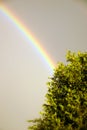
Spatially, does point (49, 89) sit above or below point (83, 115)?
above

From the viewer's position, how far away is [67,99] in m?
14.1

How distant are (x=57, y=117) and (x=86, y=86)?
183 cm

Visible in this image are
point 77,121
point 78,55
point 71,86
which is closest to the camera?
point 77,121

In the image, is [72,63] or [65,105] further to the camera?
[72,63]

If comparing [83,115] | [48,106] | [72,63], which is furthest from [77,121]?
[72,63]

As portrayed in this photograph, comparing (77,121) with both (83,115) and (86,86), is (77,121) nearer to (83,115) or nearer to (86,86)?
(83,115)

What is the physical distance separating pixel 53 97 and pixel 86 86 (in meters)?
1.53

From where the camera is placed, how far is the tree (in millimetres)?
13906

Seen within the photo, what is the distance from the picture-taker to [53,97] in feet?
48.9

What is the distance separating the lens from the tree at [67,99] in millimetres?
13906

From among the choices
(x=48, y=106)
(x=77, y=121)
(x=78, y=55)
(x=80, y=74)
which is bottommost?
(x=77, y=121)

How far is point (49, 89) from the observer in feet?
50.1

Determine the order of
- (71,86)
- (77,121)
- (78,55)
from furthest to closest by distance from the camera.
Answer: (78,55) < (71,86) < (77,121)

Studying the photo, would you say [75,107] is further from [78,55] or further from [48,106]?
[78,55]
